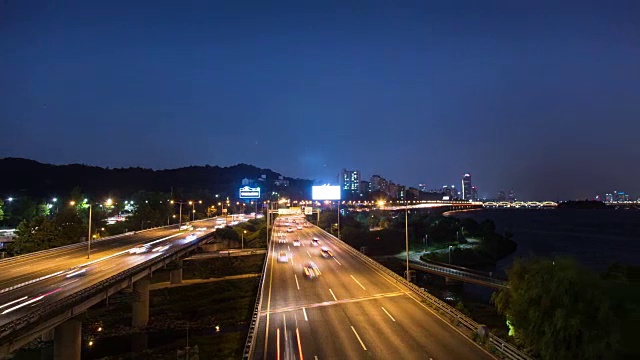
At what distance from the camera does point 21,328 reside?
25734 millimetres

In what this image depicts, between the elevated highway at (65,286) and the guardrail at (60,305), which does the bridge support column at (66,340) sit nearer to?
the elevated highway at (65,286)

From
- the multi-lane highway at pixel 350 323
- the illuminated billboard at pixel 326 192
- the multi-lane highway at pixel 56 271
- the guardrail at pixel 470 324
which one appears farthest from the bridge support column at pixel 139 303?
the illuminated billboard at pixel 326 192

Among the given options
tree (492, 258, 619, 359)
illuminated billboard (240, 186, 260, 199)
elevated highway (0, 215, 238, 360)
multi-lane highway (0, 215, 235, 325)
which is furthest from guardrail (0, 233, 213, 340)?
illuminated billboard (240, 186, 260, 199)

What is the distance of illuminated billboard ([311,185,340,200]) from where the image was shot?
109 metres

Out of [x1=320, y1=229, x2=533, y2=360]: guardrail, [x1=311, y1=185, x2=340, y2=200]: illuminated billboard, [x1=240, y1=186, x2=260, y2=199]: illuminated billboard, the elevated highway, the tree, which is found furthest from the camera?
[x1=240, y1=186, x2=260, y2=199]: illuminated billboard

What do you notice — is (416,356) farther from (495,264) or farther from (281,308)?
(495,264)

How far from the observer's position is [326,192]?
110188 mm

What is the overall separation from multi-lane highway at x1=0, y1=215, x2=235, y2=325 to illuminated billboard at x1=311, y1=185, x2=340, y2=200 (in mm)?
43409

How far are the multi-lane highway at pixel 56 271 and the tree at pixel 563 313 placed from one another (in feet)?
112

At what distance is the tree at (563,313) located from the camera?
24.5 metres

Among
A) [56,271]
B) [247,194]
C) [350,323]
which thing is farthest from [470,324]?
[247,194]

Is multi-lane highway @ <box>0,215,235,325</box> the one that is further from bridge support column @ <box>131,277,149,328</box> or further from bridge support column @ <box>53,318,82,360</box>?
bridge support column @ <box>131,277,149,328</box>

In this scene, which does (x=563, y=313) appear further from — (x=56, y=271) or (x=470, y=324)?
(x=56, y=271)

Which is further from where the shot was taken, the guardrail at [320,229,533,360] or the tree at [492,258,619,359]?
the tree at [492,258,619,359]
